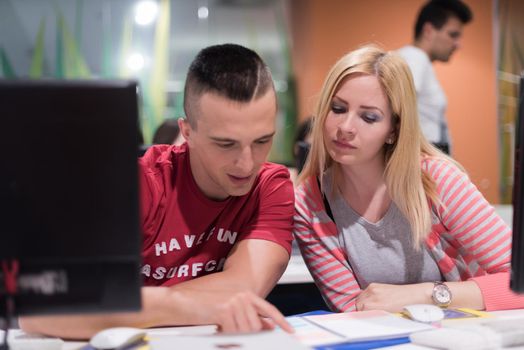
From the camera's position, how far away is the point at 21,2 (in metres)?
4.75

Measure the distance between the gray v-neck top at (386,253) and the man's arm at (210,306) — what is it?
0.29m

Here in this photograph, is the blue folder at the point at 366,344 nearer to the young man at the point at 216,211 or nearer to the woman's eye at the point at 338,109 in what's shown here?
the young man at the point at 216,211

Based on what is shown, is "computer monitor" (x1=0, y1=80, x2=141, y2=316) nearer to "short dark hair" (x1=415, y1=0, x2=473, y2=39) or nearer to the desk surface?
the desk surface

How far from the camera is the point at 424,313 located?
1256 millimetres

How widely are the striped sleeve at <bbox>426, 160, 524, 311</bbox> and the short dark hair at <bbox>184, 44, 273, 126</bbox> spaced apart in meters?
0.55

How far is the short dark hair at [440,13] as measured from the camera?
354 cm

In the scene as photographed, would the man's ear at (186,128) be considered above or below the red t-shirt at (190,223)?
above

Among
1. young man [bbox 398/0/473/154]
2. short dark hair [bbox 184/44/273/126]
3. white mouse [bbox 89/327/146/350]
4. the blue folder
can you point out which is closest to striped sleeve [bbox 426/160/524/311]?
the blue folder

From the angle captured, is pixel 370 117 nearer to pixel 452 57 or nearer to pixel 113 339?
pixel 113 339

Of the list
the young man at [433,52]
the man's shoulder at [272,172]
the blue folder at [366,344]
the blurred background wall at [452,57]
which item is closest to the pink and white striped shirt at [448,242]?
the man's shoulder at [272,172]

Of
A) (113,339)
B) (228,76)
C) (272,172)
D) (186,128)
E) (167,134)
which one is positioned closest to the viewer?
(113,339)

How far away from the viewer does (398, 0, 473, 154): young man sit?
10.9 ft

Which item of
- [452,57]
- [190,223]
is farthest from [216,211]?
[452,57]

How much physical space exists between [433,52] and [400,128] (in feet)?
6.71
